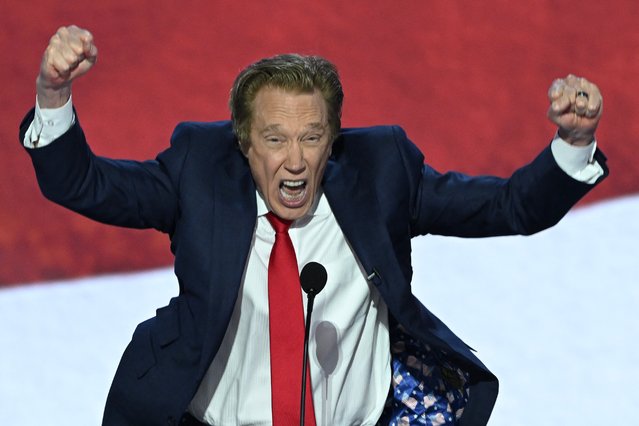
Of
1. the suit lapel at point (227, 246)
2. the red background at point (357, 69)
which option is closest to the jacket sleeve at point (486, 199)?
the suit lapel at point (227, 246)

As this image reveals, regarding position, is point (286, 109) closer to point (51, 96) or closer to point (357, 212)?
point (357, 212)

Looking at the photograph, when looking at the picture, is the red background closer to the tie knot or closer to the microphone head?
the tie knot

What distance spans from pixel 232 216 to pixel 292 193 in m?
0.12

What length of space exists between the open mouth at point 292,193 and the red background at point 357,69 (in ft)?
6.47

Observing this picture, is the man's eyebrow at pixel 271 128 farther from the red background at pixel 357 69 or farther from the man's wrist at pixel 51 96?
the red background at pixel 357 69

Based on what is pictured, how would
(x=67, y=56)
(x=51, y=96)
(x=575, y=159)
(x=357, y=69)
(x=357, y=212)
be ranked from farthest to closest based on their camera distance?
(x=357, y=69) → (x=357, y=212) → (x=575, y=159) → (x=51, y=96) → (x=67, y=56)

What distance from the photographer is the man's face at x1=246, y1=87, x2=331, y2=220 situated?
281cm

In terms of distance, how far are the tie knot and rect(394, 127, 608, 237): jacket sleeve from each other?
0.24m

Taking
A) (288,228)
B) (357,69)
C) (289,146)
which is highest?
(357,69)

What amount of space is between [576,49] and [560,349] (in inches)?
61.5

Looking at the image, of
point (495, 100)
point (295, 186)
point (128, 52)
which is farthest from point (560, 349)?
point (128, 52)

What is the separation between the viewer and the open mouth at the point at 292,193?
2.82 m

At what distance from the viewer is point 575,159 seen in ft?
9.03

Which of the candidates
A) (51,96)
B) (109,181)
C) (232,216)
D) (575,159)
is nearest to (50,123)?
(51,96)
